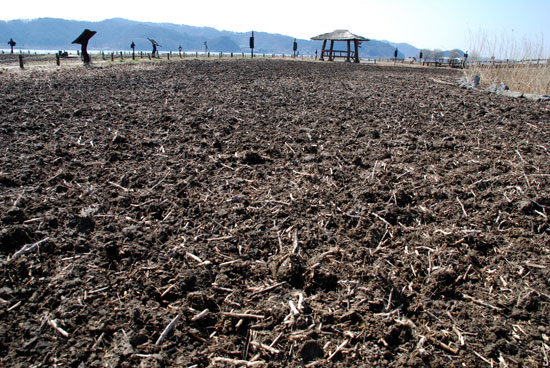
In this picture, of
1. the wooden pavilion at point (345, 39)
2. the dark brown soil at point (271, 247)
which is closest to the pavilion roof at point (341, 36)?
the wooden pavilion at point (345, 39)

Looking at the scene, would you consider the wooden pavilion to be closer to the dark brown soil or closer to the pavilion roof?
the pavilion roof

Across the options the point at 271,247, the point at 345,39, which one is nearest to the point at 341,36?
the point at 345,39

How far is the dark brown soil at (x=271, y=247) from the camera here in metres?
2.16

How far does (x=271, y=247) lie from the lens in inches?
121

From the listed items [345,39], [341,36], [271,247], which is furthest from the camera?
[341,36]

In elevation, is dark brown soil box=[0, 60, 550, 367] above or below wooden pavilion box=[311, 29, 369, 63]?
below

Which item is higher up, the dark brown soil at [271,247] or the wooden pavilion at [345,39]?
the wooden pavilion at [345,39]

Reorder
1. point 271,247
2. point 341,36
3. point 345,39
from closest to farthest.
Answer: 1. point 271,247
2. point 345,39
3. point 341,36

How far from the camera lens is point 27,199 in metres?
3.58

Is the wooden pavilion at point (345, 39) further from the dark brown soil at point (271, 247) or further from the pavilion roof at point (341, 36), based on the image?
the dark brown soil at point (271, 247)

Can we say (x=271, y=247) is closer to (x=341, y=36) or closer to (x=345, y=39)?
(x=345, y=39)

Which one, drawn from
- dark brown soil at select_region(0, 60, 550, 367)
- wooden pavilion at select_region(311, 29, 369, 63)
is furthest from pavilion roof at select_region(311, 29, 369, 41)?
dark brown soil at select_region(0, 60, 550, 367)

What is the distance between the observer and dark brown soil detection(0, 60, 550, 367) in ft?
7.09

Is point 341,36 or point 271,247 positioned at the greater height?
point 341,36
